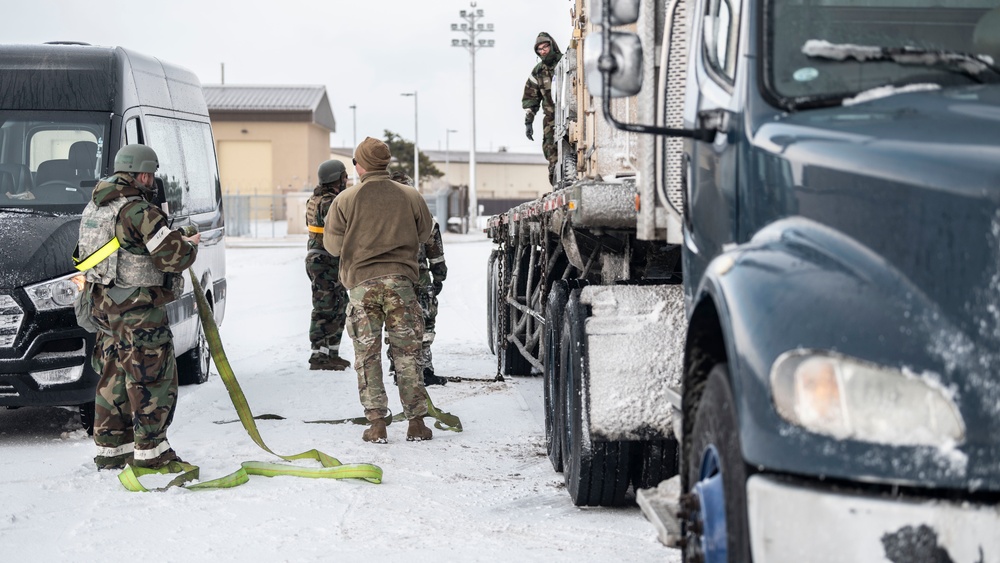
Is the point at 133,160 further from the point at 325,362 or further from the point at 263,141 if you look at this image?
the point at 263,141

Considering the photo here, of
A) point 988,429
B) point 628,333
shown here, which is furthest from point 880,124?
point 628,333

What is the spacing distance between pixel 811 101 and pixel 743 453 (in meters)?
1.13

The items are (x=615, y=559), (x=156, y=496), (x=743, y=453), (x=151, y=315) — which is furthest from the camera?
(x=151, y=315)

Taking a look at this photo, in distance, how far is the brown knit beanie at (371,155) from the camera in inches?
315

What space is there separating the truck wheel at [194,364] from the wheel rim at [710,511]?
24.7ft

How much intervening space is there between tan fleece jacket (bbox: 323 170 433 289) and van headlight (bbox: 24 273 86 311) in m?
Answer: 1.53

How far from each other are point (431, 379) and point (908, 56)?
7342 millimetres

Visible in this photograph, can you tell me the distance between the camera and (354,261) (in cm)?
793

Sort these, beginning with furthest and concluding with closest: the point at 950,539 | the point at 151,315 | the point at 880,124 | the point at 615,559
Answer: the point at 151,315 < the point at 615,559 < the point at 880,124 < the point at 950,539

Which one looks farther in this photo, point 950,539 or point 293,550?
point 293,550

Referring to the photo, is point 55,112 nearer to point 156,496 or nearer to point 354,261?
point 354,261

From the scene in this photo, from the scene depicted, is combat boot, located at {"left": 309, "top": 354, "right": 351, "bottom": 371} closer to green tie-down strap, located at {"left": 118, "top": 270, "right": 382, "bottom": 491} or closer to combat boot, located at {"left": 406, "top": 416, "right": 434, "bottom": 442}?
combat boot, located at {"left": 406, "top": 416, "right": 434, "bottom": 442}

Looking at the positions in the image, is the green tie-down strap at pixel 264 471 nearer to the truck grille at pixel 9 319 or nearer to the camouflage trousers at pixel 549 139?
the truck grille at pixel 9 319

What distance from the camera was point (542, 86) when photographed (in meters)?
12.3
